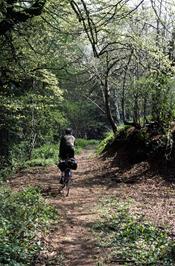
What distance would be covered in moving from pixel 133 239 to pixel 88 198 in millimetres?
4556

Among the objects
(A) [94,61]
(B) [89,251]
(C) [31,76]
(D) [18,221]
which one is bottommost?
(B) [89,251]

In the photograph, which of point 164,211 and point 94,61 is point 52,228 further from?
point 94,61

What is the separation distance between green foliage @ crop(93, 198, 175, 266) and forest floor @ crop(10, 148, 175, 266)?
0.25 meters

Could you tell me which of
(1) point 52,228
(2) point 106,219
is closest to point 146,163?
(2) point 106,219

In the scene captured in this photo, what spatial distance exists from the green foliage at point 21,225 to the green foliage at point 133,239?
4.02ft

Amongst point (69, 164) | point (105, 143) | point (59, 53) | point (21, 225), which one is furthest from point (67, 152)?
point (59, 53)

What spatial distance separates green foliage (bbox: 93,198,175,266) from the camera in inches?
272

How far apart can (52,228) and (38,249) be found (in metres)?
1.68

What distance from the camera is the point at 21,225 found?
Result: 7.65 m

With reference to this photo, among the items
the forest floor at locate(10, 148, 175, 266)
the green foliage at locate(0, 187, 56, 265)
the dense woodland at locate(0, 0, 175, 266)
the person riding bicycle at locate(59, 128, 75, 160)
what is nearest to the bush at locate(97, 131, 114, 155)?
the dense woodland at locate(0, 0, 175, 266)

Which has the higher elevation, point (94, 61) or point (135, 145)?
point (94, 61)

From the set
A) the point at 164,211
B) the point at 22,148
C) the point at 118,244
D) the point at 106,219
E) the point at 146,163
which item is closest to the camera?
the point at 118,244

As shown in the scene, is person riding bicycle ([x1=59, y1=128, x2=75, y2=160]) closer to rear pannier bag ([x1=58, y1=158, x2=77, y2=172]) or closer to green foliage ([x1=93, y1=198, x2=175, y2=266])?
rear pannier bag ([x1=58, y1=158, x2=77, y2=172])

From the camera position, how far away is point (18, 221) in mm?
7871
